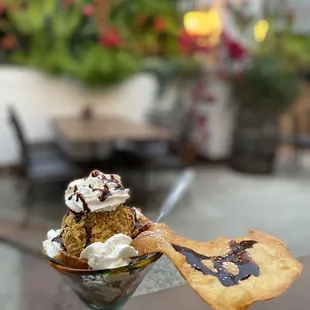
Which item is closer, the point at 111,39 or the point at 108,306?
the point at 108,306

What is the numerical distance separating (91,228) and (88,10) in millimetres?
5474

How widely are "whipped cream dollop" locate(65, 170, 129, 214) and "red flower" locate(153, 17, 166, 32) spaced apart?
628cm

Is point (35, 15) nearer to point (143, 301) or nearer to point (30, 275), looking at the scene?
point (30, 275)

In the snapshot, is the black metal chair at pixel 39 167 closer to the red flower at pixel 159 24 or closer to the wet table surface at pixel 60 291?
the wet table surface at pixel 60 291

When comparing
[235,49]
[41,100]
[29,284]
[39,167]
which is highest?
[235,49]

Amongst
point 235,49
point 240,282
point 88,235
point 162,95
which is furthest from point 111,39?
point 240,282

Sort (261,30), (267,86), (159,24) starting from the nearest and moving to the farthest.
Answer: (267,86) < (261,30) < (159,24)

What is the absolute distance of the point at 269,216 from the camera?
4.68 meters

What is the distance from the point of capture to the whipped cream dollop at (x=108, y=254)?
37.4 inches

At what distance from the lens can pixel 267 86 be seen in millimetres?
6305

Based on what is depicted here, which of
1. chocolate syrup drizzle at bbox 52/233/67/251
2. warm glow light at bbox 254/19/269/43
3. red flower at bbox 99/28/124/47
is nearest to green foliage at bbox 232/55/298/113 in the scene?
warm glow light at bbox 254/19/269/43

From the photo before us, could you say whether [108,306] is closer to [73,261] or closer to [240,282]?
[73,261]

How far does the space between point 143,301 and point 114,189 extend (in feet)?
0.85

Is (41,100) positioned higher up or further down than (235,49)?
further down
